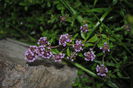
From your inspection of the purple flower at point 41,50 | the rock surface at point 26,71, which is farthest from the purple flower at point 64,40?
the rock surface at point 26,71

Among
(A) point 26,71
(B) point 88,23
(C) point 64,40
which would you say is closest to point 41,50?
(C) point 64,40

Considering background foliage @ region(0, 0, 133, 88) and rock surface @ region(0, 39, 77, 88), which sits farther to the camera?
background foliage @ region(0, 0, 133, 88)

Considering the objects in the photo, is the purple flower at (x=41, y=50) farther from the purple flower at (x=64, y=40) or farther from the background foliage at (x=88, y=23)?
the background foliage at (x=88, y=23)

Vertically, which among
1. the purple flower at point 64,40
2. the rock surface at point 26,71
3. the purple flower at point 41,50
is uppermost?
the purple flower at point 64,40

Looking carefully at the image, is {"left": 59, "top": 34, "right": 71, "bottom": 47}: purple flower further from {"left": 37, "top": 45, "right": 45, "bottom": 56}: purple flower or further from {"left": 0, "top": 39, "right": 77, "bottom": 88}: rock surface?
{"left": 0, "top": 39, "right": 77, "bottom": 88}: rock surface

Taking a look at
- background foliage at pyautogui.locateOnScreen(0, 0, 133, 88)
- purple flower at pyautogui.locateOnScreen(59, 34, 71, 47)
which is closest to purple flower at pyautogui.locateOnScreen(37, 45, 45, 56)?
purple flower at pyautogui.locateOnScreen(59, 34, 71, 47)

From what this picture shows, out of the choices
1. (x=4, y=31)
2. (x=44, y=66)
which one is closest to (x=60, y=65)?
(x=44, y=66)

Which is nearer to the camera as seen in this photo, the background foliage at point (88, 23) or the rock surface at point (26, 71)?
the rock surface at point (26, 71)
